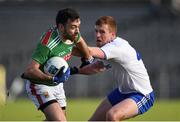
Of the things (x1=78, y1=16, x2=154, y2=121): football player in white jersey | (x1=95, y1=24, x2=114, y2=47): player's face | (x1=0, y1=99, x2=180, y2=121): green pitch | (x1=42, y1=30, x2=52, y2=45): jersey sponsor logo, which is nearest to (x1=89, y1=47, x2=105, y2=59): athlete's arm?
(x1=78, y1=16, x2=154, y2=121): football player in white jersey

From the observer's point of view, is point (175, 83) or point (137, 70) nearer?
point (137, 70)

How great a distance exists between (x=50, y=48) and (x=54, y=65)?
25cm

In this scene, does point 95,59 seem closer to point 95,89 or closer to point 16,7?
point 95,89

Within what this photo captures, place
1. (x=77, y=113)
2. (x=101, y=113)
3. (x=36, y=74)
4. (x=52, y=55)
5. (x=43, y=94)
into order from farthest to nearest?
(x=77, y=113) < (x=101, y=113) < (x=43, y=94) < (x=52, y=55) < (x=36, y=74)

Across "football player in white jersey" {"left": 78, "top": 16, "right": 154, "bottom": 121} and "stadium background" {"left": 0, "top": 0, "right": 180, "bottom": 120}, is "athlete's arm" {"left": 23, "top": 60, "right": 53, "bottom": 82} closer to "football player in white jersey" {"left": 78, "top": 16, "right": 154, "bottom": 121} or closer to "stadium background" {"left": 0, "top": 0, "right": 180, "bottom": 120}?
"football player in white jersey" {"left": 78, "top": 16, "right": 154, "bottom": 121}

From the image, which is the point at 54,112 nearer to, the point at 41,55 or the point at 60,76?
the point at 60,76

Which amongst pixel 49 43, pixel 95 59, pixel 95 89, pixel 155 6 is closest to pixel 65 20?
pixel 49 43

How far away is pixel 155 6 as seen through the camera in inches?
1396

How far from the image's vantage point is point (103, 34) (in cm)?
1234

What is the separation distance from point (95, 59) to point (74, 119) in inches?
285

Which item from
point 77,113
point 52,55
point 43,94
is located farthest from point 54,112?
point 77,113

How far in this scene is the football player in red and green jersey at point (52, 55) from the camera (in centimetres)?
1184

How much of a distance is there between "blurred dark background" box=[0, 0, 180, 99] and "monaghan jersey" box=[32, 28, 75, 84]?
19536 millimetres

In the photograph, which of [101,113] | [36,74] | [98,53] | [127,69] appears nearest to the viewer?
[36,74]
